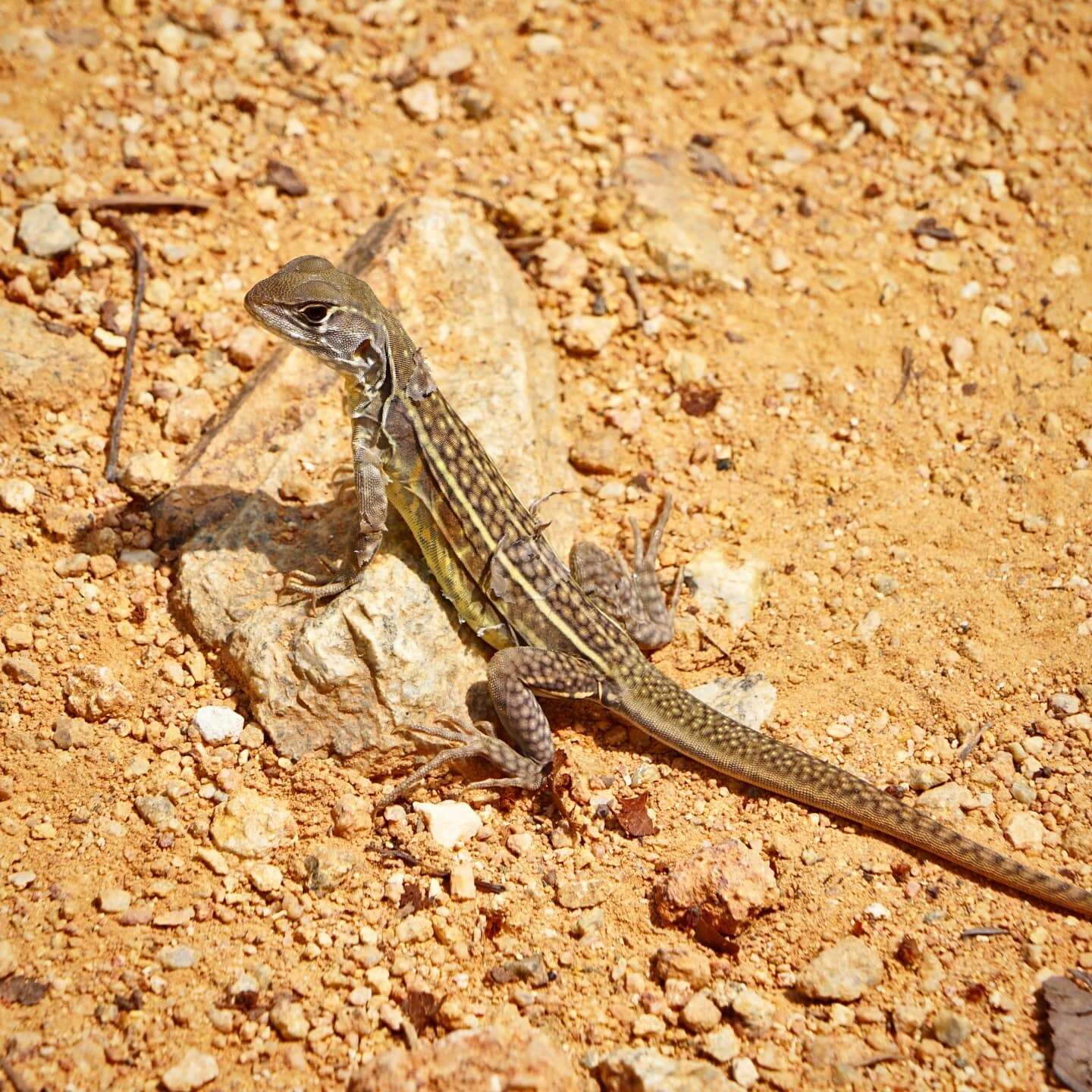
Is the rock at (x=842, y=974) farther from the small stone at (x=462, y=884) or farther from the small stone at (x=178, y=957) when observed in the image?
the small stone at (x=178, y=957)

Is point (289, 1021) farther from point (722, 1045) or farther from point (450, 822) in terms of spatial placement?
point (722, 1045)

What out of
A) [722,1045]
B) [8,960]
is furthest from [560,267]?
[8,960]

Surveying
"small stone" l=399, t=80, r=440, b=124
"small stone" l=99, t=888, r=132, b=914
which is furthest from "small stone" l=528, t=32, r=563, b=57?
"small stone" l=99, t=888, r=132, b=914

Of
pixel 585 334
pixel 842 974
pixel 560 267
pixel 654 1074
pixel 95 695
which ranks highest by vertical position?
pixel 560 267

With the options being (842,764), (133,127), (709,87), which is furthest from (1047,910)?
(133,127)

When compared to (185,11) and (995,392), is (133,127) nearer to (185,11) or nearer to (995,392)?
(185,11)
